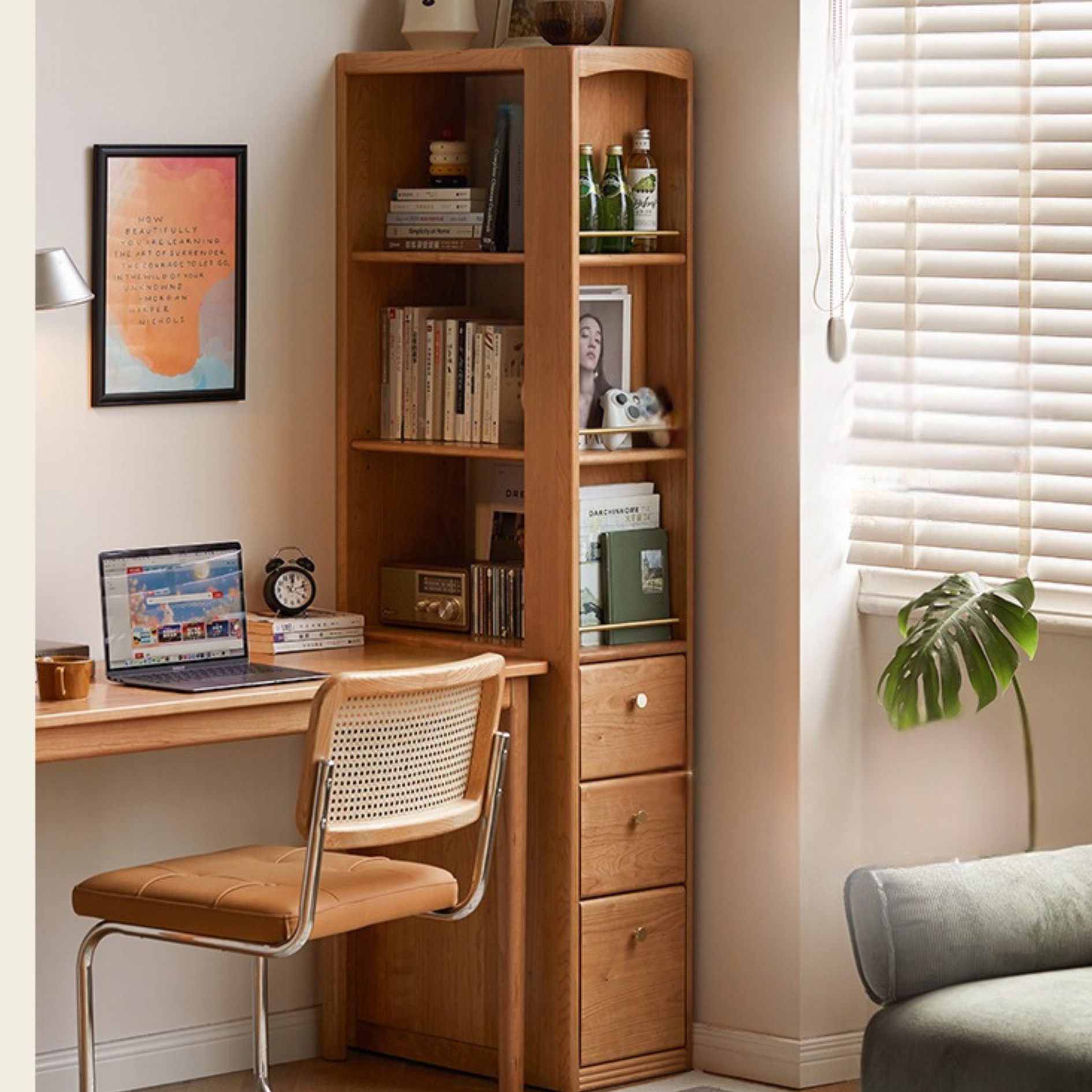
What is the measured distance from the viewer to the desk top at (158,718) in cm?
278

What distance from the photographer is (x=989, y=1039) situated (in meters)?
2.35

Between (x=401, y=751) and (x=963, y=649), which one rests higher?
(x=963, y=649)

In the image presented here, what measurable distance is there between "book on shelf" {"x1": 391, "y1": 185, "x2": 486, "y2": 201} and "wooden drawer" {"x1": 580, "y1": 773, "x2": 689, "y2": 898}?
1140mm

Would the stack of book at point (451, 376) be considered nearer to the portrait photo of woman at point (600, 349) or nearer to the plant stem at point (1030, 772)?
the portrait photo of woman at point (600, 349)

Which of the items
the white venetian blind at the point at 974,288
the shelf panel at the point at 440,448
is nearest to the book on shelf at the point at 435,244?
the shelf panel at the point at 440,448

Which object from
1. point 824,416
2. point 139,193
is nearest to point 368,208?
point 139,193

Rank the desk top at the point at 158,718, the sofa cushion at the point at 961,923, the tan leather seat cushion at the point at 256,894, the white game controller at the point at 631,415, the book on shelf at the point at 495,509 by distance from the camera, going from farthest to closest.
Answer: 1. the book on shelf at the point at 495,509
2. the white game controller at the point at 631,415
3. the desk top at the point at 158,718
4. the tan leather seat cushion at the point at 256,894
5. the sofa cushion at the point at 961,923

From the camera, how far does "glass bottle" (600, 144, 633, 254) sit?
3.43 meters

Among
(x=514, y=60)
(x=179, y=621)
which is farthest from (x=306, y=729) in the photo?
(x=514, y=60)

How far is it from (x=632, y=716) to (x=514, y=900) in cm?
40

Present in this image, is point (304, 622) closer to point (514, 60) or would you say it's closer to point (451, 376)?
point (451, 376)

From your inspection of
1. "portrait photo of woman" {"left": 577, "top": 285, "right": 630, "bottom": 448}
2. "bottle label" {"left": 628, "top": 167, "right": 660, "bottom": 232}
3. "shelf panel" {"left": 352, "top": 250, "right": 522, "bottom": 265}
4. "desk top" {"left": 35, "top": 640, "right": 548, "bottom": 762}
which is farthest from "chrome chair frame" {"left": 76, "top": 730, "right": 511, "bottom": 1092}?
A: "bottle label" {"left": 628, "top": 167, "right": 660, "bottom": 232}

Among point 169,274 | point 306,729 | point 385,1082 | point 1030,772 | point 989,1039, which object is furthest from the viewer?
point 385,1082

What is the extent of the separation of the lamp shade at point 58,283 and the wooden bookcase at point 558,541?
81cm
